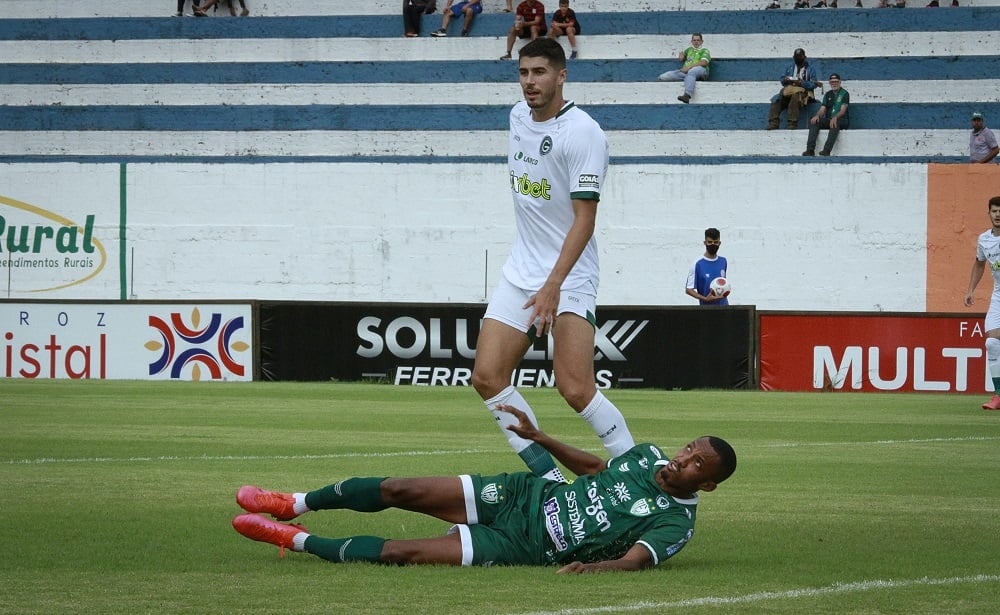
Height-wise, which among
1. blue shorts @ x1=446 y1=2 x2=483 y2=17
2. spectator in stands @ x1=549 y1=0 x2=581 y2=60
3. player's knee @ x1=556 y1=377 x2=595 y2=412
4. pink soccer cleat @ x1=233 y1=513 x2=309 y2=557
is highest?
blue shorts @ x1=446 y1=2 x2=483 y2=17

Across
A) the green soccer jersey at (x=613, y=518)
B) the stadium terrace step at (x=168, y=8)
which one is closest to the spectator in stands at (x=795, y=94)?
the stadium terrace step at (x=168, y=8)

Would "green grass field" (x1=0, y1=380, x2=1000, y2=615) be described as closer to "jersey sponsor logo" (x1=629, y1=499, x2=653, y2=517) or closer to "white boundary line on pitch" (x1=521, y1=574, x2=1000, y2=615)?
"white boundary line on pitch" (x1=521, y1=574, x2=1000, y2=615)

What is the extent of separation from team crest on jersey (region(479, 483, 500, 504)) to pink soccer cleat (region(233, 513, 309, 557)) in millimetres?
830

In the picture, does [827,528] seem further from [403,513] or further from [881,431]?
[881,431]

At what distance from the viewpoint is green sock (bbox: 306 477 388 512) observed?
21.2 ft

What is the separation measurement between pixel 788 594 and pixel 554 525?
1.08 metres

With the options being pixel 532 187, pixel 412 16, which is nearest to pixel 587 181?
pixel 532 187

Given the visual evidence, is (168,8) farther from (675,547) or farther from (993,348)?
(675,547)

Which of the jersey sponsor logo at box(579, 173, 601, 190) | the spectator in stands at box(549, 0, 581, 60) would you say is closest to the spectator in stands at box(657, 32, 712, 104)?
the spectator in stands at box(549, 0, 581, 60)

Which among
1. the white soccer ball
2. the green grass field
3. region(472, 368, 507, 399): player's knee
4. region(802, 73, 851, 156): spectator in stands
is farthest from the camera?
region(802, 73, 851, 156): spectator in stands

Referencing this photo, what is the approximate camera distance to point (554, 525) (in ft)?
20.6

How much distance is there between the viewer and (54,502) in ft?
27.4

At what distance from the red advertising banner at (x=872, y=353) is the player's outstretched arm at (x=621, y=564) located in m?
16.6

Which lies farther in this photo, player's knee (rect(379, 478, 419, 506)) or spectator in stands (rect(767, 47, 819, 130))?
spectator in stands (rect(767, 47, 819, 130))
